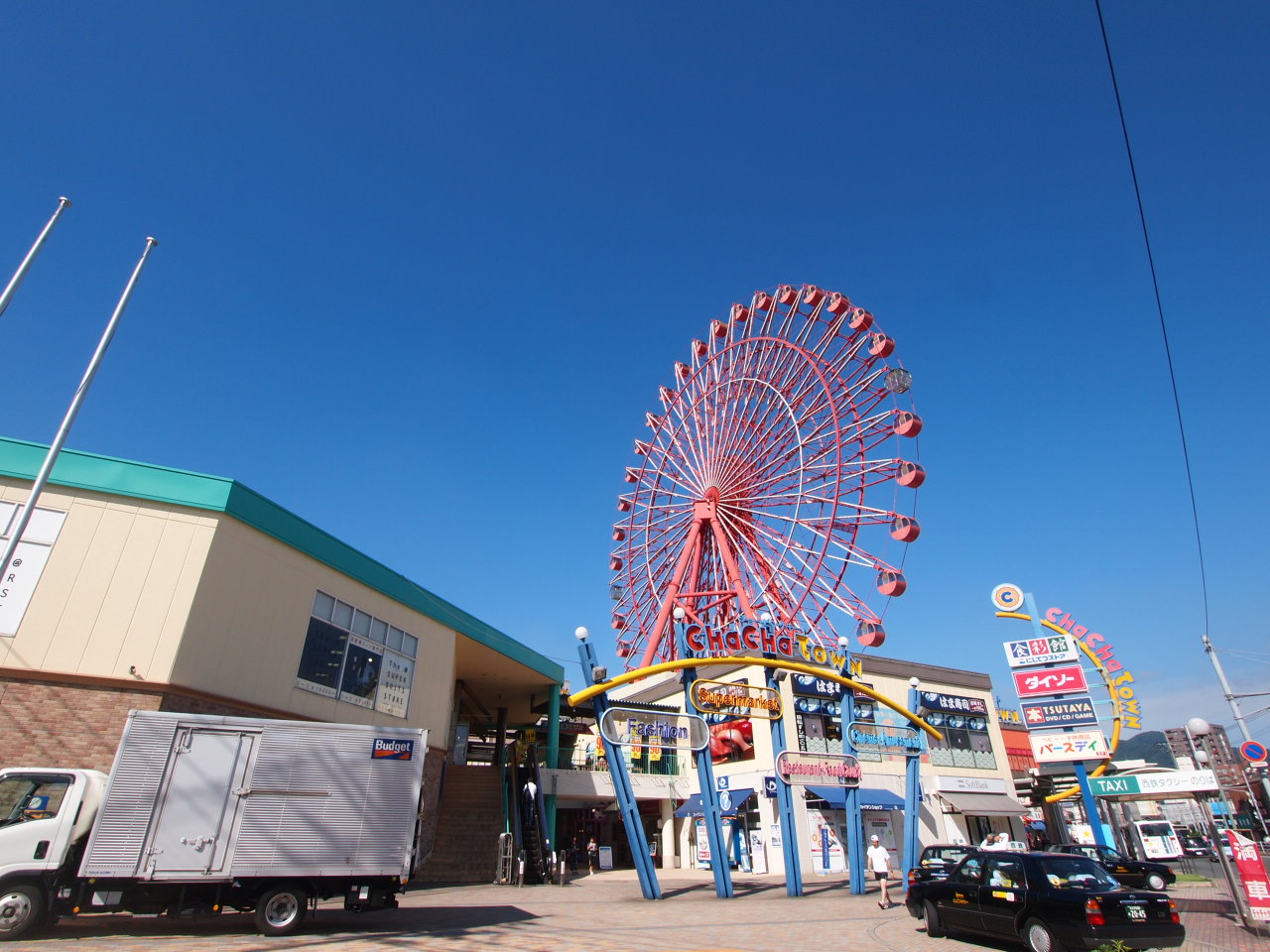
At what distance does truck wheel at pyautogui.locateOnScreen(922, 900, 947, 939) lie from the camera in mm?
12491

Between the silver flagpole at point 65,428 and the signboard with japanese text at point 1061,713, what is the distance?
86.7ft

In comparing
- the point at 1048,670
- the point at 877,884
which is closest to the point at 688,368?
the point at 1048,670

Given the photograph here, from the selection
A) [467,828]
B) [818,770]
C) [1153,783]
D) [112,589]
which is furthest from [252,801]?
[1153,783]

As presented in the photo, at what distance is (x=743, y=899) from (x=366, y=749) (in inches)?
434

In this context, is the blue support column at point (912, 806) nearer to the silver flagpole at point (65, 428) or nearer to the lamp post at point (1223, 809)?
the lamp post at point (1223, 809)

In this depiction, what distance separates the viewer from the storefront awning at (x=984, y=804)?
30.9 meters

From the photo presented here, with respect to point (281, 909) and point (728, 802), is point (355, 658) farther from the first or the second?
point (728, 802)

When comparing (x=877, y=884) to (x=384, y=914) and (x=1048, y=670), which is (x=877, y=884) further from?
(x=384, y=914)

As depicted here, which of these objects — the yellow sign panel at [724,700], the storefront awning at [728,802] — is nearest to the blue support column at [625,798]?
the yellow sign panel at [724,700]

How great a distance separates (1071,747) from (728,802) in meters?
12.0

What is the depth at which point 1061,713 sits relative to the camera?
22969 mm

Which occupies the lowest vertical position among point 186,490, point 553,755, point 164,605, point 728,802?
point 728,802

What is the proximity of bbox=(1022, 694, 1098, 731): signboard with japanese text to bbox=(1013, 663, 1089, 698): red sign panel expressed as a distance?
0.96 ft

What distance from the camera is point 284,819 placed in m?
11.3
